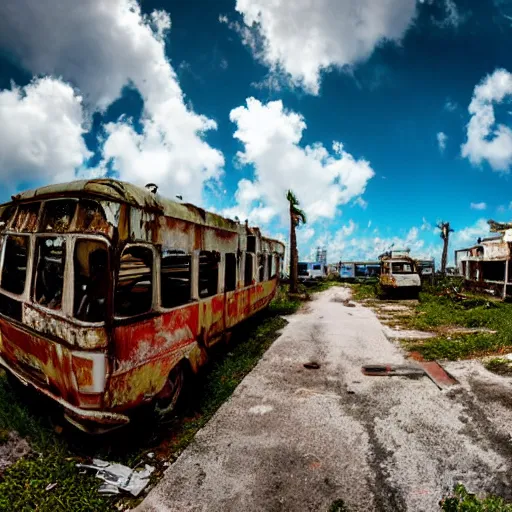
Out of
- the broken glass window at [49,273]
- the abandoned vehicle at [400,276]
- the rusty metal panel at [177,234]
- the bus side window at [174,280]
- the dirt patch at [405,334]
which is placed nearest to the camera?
the broken glass window at [49,273]

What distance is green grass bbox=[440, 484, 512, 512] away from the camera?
2.94 meters

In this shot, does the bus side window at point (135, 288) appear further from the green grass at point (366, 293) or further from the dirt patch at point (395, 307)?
the green grass at point (366, 293)

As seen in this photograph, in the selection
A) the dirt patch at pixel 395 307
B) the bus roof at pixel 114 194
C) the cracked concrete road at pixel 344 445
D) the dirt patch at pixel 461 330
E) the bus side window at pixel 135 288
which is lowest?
the cracked concrete road at pixel 344 445

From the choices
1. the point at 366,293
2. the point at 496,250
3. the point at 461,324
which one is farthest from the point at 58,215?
the point at 366,293

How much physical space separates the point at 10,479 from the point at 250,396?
10.8ft

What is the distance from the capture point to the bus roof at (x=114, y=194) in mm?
3736

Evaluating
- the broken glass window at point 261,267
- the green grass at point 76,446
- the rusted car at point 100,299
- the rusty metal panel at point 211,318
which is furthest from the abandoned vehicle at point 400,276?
the rusted car at point 100,299

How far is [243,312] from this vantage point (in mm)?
8789

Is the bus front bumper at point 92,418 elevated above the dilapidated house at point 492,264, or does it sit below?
below

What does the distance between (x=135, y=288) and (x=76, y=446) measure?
226 cm

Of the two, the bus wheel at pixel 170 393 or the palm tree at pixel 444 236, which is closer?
the bus wheel at pixel 170 393

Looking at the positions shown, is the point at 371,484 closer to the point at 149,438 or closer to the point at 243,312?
the point at 149,438

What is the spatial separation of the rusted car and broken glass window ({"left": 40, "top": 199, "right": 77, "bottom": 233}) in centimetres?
2

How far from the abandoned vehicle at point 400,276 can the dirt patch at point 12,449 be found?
56.9 ft
